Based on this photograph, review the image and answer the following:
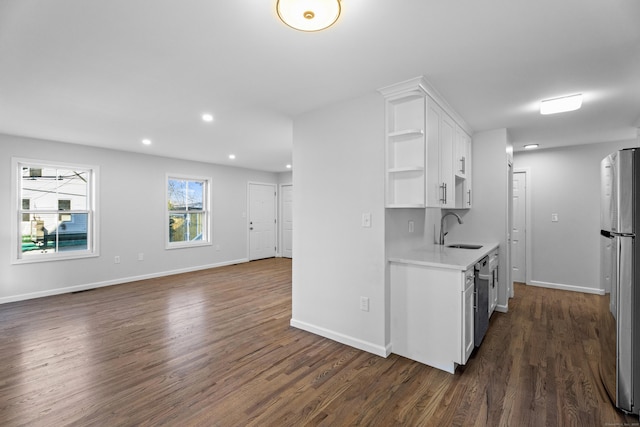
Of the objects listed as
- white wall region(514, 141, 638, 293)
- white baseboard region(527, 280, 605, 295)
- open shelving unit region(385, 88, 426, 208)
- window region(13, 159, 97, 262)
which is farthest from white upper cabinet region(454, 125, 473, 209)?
window region(13, 159, 97, 262)

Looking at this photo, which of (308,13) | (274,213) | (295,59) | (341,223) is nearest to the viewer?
(308,13)

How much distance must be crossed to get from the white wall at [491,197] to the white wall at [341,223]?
2091 millimetres

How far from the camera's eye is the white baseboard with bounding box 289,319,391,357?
2705mm

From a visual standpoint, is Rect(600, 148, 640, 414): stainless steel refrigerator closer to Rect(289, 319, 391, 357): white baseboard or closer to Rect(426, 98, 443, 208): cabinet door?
Rect(426, 98, 443, 208): cabinet door

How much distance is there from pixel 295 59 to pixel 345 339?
2492 mm

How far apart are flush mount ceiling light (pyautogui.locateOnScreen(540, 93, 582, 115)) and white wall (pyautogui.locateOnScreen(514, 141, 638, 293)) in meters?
2.54

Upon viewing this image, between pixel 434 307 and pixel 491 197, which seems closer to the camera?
pixel 434 307

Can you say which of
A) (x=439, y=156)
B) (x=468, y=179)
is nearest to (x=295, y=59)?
(x=439, y=156)

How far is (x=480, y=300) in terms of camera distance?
9.01 ft

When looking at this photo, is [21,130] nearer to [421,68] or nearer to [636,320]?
[421,68]

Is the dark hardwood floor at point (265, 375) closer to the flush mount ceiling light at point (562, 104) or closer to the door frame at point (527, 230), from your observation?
the door frame at point (527, 230)

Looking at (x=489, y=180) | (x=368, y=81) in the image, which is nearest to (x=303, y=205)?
(x=368, y=81)

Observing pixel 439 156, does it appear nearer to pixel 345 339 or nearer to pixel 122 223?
pixel 345 339

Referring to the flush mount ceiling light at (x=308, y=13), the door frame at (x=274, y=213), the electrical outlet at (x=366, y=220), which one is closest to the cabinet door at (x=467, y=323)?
the electrical outlet at (x=366, y=220)
